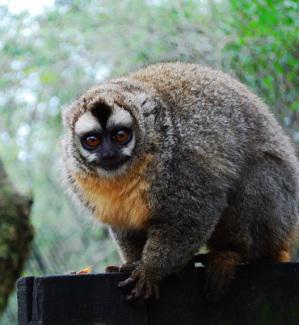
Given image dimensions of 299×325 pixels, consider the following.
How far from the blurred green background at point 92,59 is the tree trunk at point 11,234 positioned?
2.19 feet

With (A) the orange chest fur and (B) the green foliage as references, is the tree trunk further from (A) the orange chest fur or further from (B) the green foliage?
(A) the orange chest fur

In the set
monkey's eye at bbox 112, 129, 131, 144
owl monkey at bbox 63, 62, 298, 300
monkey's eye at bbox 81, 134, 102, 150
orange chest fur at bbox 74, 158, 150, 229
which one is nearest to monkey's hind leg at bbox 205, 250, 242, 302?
owl monkey at bbox 63, 62, 298, 300

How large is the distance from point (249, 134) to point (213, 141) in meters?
0.37

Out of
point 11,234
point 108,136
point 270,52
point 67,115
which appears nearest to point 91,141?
point 108,136

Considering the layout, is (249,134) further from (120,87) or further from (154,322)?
(154,322)

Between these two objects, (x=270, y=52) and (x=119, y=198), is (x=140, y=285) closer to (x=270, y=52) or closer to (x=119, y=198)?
(x=119, y=198)

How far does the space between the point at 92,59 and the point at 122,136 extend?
15.9ft

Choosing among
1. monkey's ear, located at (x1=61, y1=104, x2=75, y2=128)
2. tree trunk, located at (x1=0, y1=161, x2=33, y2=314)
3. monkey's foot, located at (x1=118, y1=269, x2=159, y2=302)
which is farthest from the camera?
tree trunk, located at (x1=0, y1=161, x2=33, y2=314)

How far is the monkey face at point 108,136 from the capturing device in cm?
427

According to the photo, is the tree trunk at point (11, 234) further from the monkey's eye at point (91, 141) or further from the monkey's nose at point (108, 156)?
the monkey's nose at point (108, 156)

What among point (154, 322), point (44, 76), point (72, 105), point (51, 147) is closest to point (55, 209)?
point (51, 147)

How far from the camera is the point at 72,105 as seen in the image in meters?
4.62

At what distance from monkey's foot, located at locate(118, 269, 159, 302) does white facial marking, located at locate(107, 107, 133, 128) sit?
97cm

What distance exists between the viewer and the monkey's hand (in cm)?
349
